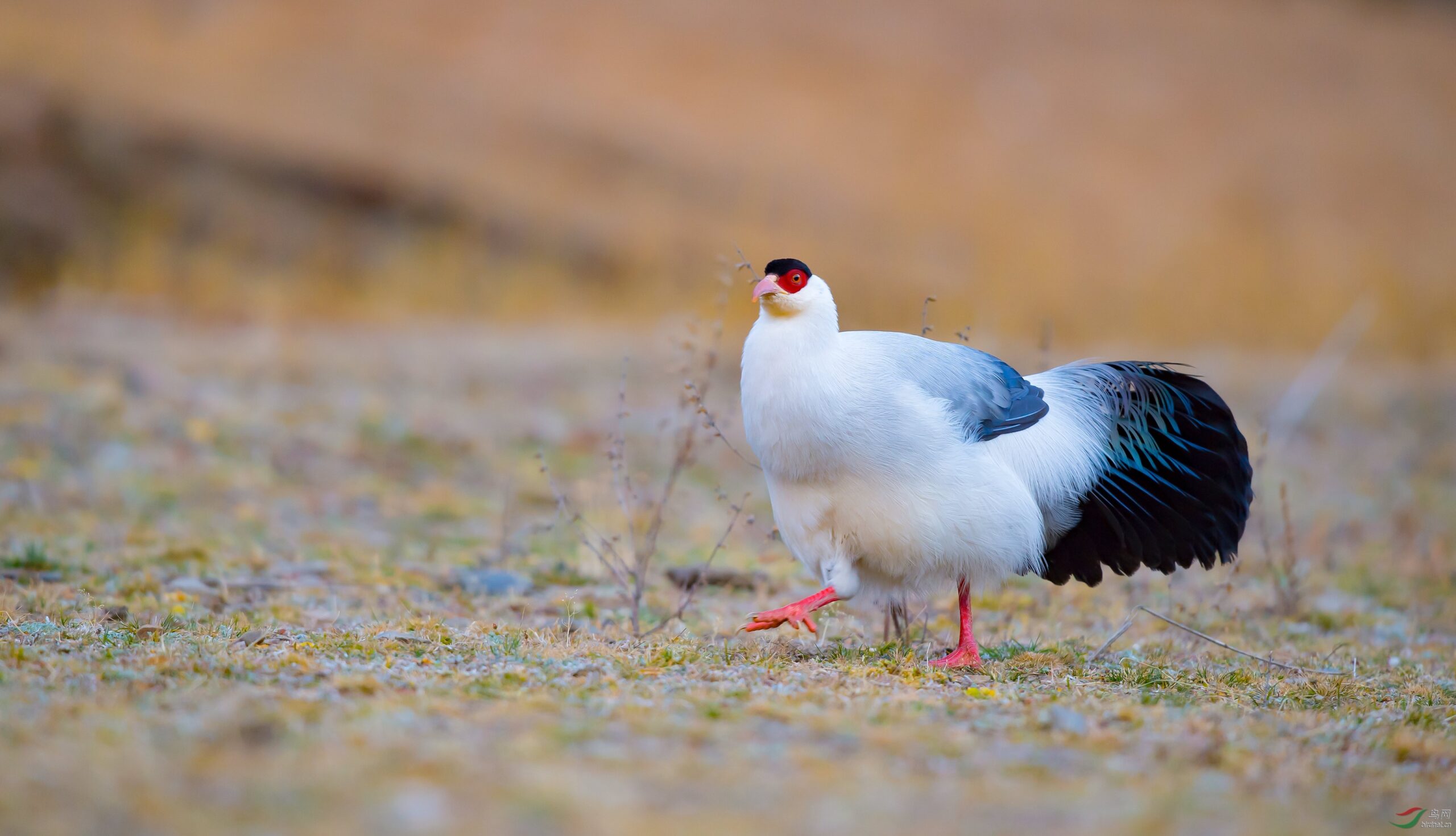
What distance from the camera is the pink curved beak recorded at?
15.8 ft

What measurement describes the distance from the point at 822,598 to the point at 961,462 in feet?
2.55

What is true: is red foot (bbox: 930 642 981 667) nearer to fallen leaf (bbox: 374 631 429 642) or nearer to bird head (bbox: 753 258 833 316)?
bird head (bbox: 753 258 833 316)

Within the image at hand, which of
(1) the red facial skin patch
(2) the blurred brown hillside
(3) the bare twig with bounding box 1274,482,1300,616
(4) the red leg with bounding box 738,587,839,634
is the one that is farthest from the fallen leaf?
(2) the blurred brown hillside

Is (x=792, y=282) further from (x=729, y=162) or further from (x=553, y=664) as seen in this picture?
(x=729, y=162)

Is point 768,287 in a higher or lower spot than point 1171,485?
higher

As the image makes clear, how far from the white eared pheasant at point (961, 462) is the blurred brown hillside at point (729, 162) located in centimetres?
1122

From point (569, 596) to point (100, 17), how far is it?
16.3m

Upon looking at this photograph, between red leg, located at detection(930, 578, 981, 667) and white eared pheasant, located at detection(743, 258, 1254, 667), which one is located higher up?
white eared pheasant, located at detection(743, 258, 1254, 667)

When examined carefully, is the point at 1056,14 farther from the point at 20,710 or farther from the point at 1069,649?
the point at 20,710

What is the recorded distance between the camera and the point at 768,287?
4.80 metres

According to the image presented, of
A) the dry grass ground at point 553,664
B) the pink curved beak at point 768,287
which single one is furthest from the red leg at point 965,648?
the pink curved beak at point 768,287

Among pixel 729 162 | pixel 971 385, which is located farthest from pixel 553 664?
pixel 729 162

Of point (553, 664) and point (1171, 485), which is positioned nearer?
point (553, 664)

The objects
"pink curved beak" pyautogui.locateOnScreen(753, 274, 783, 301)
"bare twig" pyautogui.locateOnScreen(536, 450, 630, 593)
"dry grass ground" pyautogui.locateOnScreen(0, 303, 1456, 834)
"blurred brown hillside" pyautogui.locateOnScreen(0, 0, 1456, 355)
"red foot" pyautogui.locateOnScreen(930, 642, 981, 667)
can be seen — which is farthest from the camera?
"blurred brown hillside" pyautogui.locateOnScreen(0, 0, 1456, 355)
